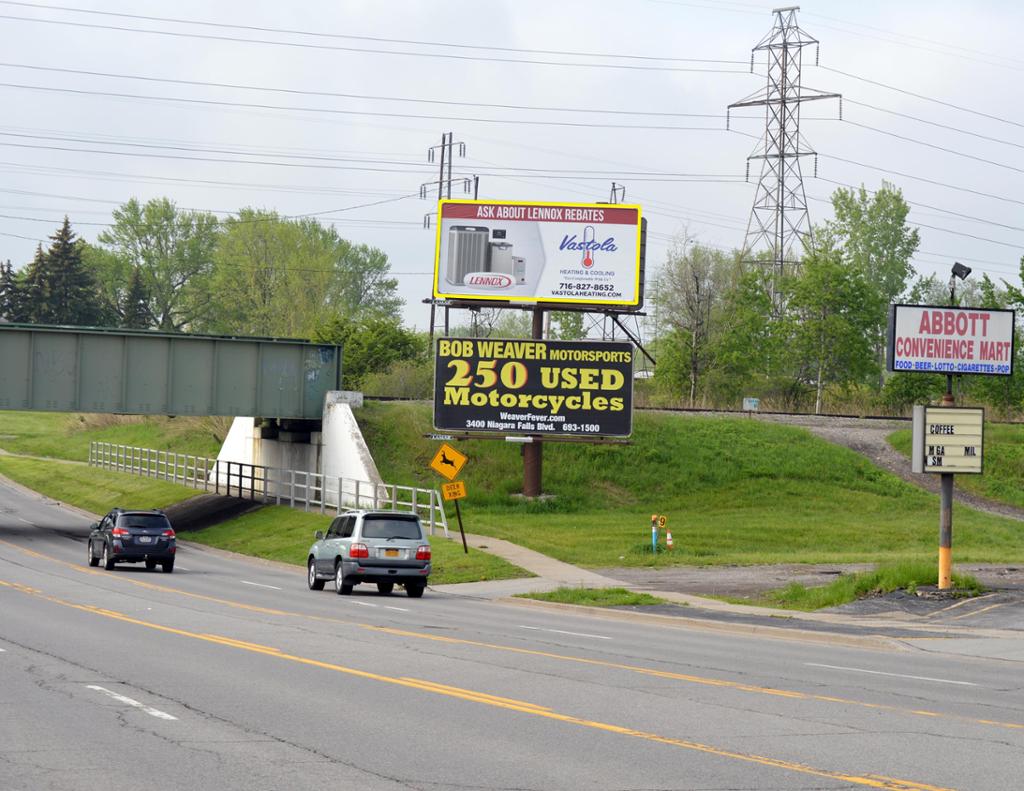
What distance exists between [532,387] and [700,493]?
900 centimetres

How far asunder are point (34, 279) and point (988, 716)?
10744cm

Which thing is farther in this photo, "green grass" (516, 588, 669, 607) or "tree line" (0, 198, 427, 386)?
"tree line" (0, 198, 427, 386)

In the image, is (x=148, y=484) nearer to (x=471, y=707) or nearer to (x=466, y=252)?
(x=466, y=252)

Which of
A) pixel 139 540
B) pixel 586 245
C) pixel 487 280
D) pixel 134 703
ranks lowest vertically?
pixel 139 540

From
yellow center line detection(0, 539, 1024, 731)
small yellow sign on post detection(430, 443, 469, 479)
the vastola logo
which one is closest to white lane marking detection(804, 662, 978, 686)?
yellow center line detection(0, 539, 1024, 731)

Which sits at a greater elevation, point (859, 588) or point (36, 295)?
point (36, 295)

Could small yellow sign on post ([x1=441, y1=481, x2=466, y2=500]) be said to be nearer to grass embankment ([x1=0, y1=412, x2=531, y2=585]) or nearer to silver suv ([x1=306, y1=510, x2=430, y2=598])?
grass embankment ([x1=0, y1=412, x2=531, y2=585])

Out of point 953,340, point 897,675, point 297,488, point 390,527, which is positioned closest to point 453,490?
point 390,527

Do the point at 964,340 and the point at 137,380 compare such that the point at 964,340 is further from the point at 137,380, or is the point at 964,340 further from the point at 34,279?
the point at 34,279

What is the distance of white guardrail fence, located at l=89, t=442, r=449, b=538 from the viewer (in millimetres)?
42250

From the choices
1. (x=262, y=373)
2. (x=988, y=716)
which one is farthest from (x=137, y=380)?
(x=988, y=716)

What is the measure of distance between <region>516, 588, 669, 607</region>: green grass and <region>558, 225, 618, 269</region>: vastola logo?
752 inches

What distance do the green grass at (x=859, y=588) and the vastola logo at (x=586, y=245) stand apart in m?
20.1

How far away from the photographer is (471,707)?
500 inches
